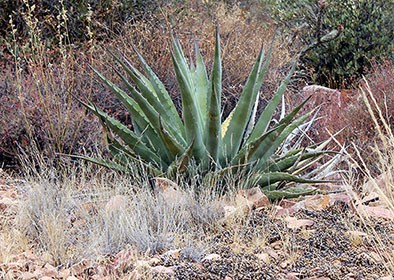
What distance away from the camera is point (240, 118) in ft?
14.9

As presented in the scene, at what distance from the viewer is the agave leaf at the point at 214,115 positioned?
168 inches

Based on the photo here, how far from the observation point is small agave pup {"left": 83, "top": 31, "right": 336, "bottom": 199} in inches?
172

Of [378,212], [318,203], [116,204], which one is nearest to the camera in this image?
[116,204]

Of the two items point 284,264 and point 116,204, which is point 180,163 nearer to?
point 116,204

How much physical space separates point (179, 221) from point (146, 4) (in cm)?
682

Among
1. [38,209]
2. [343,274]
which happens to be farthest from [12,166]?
[343,274]

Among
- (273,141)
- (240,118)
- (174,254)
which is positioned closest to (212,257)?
(174,254)

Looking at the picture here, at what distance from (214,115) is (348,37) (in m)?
7.94

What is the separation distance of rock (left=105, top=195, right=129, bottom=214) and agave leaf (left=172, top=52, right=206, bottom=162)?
65cm

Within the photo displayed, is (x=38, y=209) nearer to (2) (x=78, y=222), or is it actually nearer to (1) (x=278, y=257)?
(2) (x=78, y=222)

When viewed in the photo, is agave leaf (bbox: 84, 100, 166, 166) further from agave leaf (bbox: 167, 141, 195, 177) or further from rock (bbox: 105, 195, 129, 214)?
rock (bbox: 105, 195, 129, 214)

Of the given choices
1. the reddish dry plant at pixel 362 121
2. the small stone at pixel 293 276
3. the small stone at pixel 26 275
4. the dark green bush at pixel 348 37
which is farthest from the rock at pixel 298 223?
the dark green bush at pixel 348 37

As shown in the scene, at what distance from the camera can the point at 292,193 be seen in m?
4.31

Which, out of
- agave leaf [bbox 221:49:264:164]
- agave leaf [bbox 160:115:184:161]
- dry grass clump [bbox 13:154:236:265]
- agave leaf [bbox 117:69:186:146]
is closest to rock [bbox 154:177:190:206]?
dry grass clump [bbox 13:154:236:265]
